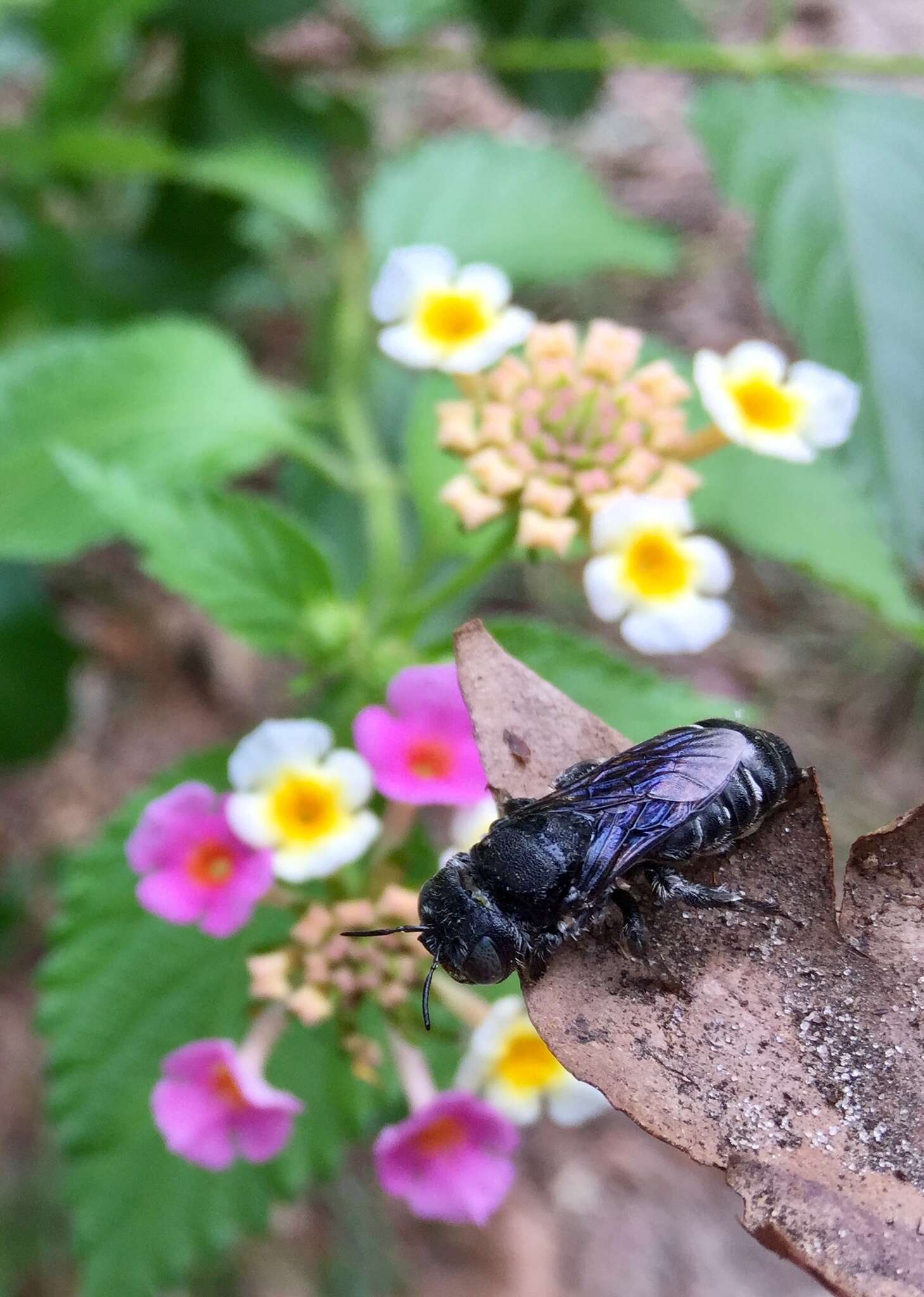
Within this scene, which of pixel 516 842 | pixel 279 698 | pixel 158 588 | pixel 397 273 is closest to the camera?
pixel 516 842

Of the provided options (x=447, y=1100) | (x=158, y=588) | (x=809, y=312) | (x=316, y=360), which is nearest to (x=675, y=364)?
(x=809, y=312)

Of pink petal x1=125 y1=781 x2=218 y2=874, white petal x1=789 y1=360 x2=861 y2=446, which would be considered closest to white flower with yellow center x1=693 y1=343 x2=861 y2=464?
white petal x1=789 y1=360 x2=861 y2=446

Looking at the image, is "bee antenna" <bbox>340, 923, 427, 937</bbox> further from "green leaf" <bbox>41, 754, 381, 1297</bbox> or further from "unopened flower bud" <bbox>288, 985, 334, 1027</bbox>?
"green leaf" <bbox>41, 754, 381, 1297</bbox>

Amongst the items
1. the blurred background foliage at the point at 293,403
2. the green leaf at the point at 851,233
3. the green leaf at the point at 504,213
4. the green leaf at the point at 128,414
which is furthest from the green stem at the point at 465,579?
the green leaf at the point at 504,213

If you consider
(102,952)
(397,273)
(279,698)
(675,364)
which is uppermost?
(397,273)

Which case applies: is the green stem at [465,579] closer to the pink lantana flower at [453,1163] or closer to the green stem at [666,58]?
the pink lantana flower at [453,1163]

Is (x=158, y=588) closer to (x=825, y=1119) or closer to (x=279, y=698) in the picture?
(x=279, y=698)
